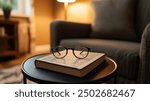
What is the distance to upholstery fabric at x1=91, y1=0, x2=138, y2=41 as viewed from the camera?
1522 millimetres

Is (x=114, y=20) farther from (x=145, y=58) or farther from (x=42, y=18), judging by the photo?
(x=42, y=18)

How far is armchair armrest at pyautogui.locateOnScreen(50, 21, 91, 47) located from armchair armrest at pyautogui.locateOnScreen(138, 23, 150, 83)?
32.0 inches

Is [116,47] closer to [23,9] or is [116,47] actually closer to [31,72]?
[31,72]

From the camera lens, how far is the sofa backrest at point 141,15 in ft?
4.87

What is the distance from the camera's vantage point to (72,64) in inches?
24.5

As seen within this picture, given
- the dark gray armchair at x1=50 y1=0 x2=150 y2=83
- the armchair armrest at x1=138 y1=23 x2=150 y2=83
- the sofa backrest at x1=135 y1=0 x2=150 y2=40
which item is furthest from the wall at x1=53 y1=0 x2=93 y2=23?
the armchair armrest at x1=138 y1=23 x2=150 y2=83

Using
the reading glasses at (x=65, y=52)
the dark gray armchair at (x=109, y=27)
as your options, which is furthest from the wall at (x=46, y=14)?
the reading glasses at (x=65, y=52)

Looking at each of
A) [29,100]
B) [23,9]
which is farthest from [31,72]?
[23,9]

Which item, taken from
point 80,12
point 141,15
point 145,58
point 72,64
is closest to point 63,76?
point 72,64

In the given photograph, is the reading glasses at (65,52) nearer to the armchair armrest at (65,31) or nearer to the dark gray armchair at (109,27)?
the dark gray armchair at (109,27)

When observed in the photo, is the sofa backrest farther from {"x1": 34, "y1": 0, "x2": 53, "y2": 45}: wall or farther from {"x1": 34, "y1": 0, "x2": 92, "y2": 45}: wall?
{"x1": 34, "y1": 0, "x2": 53, "y2": 45}: wall

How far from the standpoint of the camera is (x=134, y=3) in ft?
5.12

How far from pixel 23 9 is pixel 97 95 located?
2.33 m

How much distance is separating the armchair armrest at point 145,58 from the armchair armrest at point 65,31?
2.66 ft
